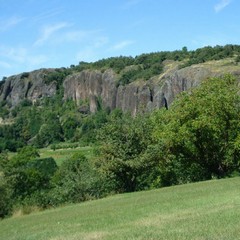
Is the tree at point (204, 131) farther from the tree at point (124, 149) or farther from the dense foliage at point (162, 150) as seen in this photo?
the tree at point (124, 149)

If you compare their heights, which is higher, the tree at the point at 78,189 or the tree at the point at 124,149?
the tree at the point at 124,149

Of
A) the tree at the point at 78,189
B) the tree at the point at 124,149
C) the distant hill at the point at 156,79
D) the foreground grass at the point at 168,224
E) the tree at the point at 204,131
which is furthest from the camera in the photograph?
the distant hill at the point at 156,79

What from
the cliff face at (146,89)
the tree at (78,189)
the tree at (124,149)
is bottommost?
the tree at (78,189)

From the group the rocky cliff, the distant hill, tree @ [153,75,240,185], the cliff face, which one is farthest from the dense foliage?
the distant hill

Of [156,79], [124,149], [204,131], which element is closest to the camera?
[124,149]

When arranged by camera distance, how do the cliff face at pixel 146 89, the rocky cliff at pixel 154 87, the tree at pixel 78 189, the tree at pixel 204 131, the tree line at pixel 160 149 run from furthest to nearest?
the cliff face at pixel 146 89
the rocky cliff at pixel 154 87
the tree at pixel 204 131
the tree line at pixel 160 149
the tree at pixel 78 189

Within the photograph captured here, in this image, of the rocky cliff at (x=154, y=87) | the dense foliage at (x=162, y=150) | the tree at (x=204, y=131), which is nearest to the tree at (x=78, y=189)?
the dense foliage at (x=162, y=150)

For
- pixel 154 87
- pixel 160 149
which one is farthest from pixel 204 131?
pixel 154 87

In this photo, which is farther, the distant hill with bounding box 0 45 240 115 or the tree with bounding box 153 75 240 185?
the distant hill with bounding box 0 45 240 115

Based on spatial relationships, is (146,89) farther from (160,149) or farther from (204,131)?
(160,149)

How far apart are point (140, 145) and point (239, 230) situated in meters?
24.5

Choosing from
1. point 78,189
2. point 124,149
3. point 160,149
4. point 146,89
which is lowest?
point 78,189

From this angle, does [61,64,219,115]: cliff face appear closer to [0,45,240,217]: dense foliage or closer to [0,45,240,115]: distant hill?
[0,45,240,115]: distant hill

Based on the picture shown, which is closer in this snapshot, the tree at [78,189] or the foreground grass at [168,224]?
the foreground grass at [168,224]
